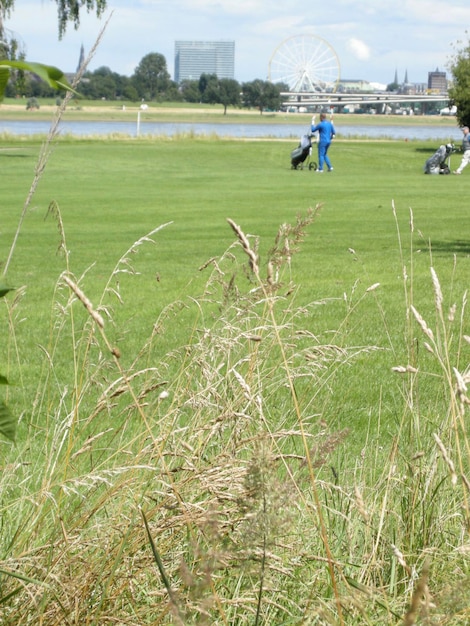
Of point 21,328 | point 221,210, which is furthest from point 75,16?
point 21,328

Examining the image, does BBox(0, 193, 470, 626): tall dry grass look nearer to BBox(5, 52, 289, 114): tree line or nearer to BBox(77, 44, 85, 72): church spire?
BBox(77, 44, 85, 72): church spire

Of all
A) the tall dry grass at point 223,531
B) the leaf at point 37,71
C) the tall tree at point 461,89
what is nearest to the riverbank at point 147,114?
the tall tree at point 461,89

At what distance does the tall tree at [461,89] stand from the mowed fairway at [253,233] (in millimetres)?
10511

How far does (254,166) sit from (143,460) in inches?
1363

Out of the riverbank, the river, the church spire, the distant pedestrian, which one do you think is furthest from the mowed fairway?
the riverbank

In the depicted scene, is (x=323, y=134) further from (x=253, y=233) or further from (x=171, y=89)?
(x=171, y=89)

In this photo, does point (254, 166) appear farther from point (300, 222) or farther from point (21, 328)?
point (300, 222)

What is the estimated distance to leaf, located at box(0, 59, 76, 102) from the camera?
208 cm

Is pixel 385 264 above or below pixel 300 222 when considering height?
below

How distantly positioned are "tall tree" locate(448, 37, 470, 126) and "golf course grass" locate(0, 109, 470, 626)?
22.6m

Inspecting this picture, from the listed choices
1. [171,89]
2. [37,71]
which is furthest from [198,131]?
[171,89]

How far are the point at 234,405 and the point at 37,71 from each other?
4.66 ft

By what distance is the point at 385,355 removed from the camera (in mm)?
7590

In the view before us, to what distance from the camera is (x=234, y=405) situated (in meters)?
Answer: 3.23
